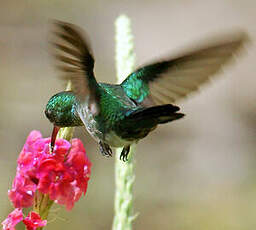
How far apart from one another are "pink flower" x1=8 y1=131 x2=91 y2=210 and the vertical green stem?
310mm

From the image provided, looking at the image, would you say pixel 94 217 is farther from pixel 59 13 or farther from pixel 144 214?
pixel 59 13

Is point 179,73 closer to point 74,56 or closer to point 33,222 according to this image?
point 74,56

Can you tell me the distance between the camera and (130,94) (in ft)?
7.06

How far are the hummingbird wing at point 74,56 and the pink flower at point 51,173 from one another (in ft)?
0.91

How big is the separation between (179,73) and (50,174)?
658 millimetres

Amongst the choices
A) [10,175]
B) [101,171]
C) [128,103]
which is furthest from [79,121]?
[101,171]

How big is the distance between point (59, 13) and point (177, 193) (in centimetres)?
301

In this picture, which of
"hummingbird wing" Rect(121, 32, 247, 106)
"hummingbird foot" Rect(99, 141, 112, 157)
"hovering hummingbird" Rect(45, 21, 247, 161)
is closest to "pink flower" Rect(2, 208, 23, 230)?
"hovering hummingbird" Rect(45, 21, 247, 161)

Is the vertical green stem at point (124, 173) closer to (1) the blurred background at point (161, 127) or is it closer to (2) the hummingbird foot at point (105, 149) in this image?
(2) the hummingbird foot at point (105, 149)

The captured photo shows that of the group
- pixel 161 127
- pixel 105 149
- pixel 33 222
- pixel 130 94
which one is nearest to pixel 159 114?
pixel 105 149

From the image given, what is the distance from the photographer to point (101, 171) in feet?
17.0

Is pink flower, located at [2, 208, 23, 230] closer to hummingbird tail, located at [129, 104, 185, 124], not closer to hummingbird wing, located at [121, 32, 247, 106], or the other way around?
hummingbird tail, located at [129, 104, 185, 124]

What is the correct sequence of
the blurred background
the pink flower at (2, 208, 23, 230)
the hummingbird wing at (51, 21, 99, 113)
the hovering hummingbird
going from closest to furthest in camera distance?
1. the hummingbird wing at (51, 21, 99, 113)
2. the hovering hummingbird
3. the pink flower at (2, 208, 23, 230)
4. the blurred background

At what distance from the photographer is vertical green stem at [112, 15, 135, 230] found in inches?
82.3
